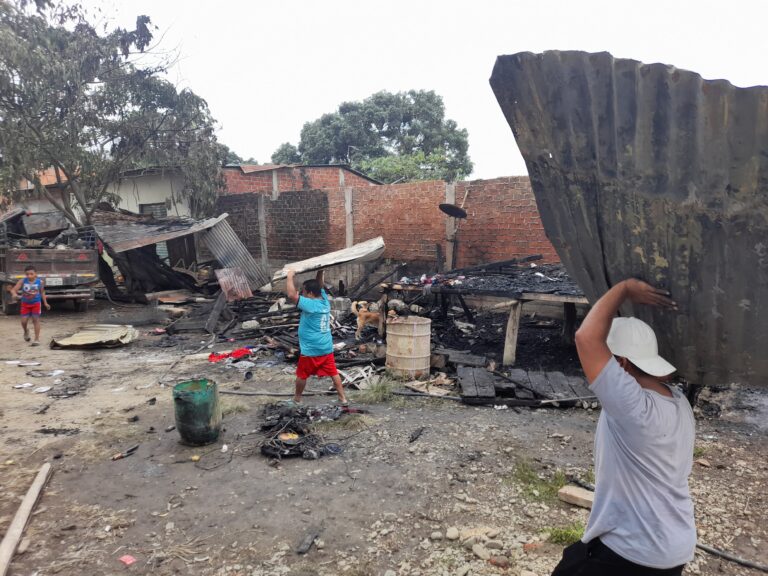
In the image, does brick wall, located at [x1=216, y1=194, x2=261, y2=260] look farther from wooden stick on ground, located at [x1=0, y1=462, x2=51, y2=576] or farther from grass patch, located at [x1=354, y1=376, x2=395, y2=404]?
wooden stick on ground, located at [x1=0, y1=462, x2=51, y2=576]

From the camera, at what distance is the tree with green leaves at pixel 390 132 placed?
2600 cm

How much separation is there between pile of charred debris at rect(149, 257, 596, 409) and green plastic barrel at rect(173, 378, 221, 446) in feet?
6.65

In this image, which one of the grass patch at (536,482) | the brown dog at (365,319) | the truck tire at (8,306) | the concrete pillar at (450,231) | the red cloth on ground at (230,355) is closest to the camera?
the grass patch at (536,482)

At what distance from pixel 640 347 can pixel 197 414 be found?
4.39 metres

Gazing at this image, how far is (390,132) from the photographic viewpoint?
87.8 ft

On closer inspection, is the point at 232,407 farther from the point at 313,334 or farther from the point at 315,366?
the point at 313,334

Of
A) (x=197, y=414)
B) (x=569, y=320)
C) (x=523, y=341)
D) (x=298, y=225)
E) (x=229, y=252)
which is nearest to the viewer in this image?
(x=197, y=414)

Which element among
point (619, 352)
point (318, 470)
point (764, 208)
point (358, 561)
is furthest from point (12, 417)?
point (764, 208)

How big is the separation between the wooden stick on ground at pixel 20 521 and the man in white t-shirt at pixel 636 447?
353 cm

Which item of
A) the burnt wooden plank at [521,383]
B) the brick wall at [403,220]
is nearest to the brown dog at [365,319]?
the brick wall at [403,220]

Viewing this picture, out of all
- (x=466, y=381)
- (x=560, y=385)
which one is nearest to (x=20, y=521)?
(x=466, y=381)

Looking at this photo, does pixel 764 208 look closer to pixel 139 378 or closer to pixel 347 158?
pixel 139 378

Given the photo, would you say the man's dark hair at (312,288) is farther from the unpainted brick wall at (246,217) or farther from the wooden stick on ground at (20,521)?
the unpainted brick wall at (246,217)

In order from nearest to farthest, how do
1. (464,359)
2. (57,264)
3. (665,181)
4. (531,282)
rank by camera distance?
(665,181)
(464,359)
(531,282)
(57,264)
